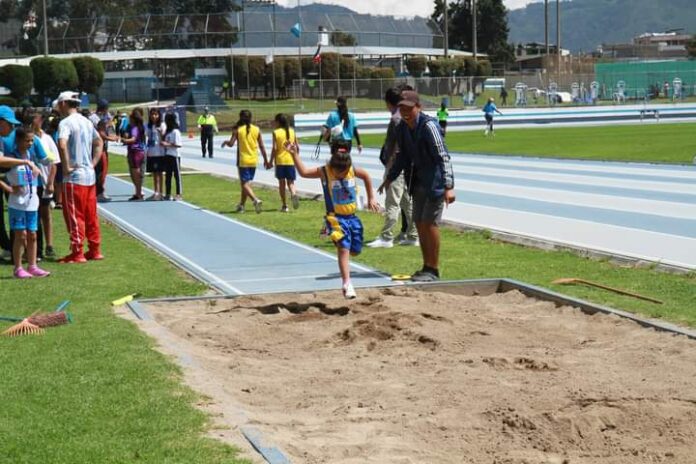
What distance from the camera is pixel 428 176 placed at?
12.1 metres

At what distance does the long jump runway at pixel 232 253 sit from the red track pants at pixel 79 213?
3.63 feet

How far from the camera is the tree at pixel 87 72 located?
77.3 metres

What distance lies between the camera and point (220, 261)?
1411 centimetres


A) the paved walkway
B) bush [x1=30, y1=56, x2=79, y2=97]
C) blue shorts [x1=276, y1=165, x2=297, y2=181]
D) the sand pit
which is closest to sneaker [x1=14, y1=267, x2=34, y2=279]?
the sand pit

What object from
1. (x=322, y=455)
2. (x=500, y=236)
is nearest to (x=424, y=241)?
(x=500, y=236)

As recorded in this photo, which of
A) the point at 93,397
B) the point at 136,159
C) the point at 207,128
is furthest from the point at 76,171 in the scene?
the point at 207,128

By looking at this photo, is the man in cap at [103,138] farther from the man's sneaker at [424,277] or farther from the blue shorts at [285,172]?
the man's sneaker at [424,277]

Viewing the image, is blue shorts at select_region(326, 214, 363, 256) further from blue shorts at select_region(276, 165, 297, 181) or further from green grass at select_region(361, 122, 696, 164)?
green grass at select_region(361, 122, 696, 164)

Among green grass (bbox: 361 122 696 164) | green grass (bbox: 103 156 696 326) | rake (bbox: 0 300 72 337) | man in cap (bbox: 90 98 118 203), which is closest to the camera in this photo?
rake (bbox: 0 300 72 337)

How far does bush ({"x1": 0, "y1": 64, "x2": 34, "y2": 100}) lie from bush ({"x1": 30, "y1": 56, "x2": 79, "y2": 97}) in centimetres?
111

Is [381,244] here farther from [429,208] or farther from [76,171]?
[76,171]

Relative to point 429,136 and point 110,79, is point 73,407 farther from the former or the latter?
point 110,79

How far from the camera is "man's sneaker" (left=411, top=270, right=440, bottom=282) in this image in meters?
11.8

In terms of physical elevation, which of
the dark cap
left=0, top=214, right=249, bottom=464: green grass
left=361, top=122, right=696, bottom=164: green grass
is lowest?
left=361, top=122, right=696, bottom=164: green grass
